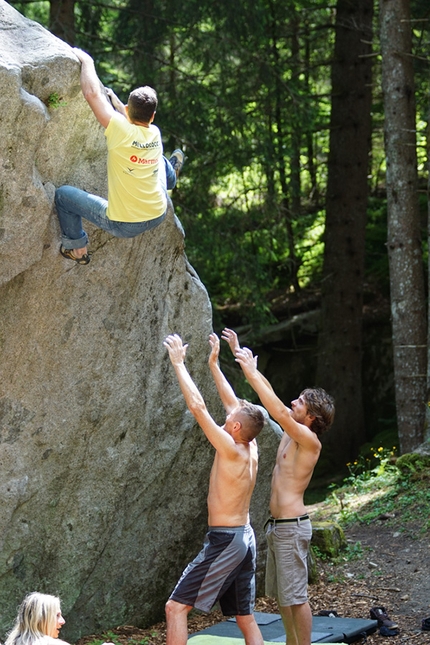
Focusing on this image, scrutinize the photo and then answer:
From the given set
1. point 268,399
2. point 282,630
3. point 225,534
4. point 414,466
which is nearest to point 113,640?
point 282,630

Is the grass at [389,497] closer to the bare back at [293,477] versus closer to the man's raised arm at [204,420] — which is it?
the bare back at [293,477]

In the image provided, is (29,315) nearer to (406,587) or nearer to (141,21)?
(406,587)

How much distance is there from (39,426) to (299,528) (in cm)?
194

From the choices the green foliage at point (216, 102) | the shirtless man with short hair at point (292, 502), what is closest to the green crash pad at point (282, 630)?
the shirtless man with short hair at point (292, 502)

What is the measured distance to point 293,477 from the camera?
226 inches

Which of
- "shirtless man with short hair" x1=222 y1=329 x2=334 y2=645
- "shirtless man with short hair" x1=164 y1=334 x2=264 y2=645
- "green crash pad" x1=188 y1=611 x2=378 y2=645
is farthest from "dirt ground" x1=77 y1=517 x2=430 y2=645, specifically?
"shirtless man with short hair" x1=164 y1=334 x2=264 y2=645

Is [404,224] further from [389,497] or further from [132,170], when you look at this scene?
[132,170]

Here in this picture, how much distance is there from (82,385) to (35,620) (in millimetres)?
2176

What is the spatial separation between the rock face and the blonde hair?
5.19ft

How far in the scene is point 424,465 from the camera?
979 centimetres

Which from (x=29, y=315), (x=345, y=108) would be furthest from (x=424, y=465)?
(x=345, y=108)

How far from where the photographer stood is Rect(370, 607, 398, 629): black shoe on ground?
6.61m

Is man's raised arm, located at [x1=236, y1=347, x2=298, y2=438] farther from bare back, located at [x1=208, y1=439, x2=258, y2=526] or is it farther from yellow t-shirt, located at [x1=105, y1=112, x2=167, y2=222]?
yellow t-shirt, located at [x1=105, y1=112, x2=167, y2=222]

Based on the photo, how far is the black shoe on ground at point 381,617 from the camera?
6609 mm
